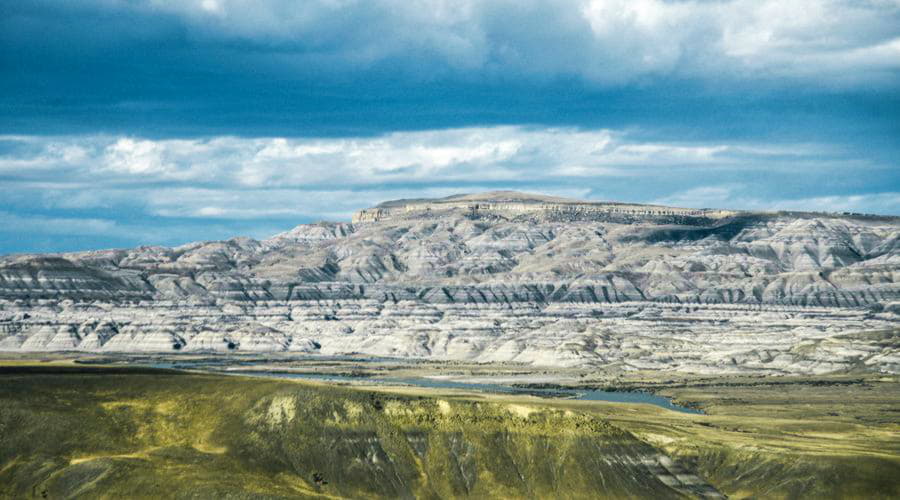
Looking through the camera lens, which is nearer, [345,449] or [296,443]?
[296,443]

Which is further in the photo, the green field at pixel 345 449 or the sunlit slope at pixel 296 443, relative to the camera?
the green field at pixel 345 449

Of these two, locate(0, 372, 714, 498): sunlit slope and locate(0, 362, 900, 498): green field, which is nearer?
locate(0, 372, 714, 498): sunlit slope

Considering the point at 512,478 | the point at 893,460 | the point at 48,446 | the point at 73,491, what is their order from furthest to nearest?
1. the point at 893,460
2. the point at 512,478
3. the point at 48,446
4. the point at 73,491

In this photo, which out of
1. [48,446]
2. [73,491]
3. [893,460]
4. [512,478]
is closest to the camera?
[73,491]

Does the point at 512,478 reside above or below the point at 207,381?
below

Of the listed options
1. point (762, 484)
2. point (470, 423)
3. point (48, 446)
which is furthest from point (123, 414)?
point (762, 484)

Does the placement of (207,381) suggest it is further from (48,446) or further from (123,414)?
(48,446)

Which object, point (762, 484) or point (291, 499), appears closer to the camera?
point (291, 499)

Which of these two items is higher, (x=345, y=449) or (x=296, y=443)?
(x=296, y=443)
